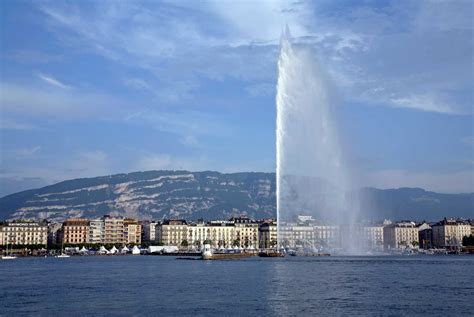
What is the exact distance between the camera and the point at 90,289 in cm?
3619

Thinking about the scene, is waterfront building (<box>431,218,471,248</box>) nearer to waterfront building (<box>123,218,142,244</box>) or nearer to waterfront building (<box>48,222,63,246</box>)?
waterfront building (<box>123,218,142,244</box>)

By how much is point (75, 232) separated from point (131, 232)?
16.4 meters

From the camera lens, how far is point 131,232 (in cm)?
16275

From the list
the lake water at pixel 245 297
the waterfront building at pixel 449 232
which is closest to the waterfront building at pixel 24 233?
the waterfront building at pixel 449 232

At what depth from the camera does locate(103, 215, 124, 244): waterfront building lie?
156000mm

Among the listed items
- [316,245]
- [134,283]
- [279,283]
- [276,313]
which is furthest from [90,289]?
[316,245]

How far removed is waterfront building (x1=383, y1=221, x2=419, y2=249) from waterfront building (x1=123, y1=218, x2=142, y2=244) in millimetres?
65118

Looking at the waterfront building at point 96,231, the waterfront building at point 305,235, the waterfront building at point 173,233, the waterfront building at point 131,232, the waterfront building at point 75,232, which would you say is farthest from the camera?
the waterfront building at point 131,232

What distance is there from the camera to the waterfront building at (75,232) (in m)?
150

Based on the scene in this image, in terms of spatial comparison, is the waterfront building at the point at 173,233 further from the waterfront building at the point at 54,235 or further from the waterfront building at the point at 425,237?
the waterfront building at the point at 425,237

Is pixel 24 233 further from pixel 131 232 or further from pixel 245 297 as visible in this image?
pixel 245 297

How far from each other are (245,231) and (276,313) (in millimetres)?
138316

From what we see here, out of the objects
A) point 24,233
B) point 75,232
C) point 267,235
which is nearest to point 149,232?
point 75,232

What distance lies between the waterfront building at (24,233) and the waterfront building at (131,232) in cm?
2073
